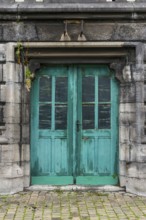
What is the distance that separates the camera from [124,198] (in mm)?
6199

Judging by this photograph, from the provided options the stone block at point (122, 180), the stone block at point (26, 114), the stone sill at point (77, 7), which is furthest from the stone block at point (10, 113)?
the stone block at point (122, 180)

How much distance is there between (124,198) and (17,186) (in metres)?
2.00

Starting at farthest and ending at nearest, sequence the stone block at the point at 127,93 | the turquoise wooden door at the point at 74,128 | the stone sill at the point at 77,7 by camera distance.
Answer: the turquoise wooden door at the point at 74,128
the stone block at the point at 127,93
the stone sill at the point at 77,7

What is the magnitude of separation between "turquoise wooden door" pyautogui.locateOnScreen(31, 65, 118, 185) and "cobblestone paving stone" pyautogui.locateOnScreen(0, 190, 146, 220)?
0.44m

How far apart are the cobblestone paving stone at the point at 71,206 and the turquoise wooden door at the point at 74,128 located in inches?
17.5

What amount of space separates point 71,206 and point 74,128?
1.69 metres

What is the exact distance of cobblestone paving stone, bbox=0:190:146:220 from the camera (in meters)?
5.20

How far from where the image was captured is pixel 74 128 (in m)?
6.85

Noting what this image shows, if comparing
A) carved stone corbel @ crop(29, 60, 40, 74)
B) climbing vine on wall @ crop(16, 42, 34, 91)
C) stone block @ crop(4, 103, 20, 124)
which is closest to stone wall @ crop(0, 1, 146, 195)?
stone block @ crop(4, 103, 20, 124)

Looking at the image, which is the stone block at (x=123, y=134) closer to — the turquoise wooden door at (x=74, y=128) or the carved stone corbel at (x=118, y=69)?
the turquoise wooden door at (x=74, y=128)

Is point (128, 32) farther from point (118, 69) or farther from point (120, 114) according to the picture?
point (120, 114)

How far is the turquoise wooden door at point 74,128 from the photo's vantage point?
22.5 ft

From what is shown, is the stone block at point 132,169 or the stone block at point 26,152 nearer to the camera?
the stone block at point 132,169

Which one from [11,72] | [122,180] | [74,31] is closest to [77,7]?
[74,31]
